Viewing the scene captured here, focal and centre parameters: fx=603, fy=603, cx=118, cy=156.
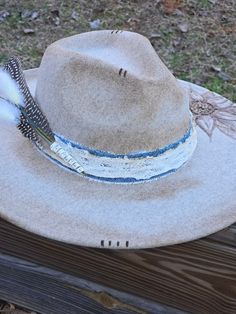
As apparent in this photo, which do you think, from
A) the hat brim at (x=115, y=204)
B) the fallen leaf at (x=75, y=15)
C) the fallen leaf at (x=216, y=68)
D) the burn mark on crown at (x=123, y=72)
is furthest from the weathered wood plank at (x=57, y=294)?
the fallen leaf at (x=75, y=15)

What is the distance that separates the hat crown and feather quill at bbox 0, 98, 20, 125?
0.10 m

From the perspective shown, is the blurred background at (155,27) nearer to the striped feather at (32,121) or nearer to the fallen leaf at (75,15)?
the fallen leaf at (75,15)

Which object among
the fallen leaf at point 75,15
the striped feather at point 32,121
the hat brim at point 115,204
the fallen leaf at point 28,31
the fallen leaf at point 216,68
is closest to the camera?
the hat brim at point 115,204

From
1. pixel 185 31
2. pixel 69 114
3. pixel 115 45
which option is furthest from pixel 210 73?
pixel 69 114

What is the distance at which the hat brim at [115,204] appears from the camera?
135 cm

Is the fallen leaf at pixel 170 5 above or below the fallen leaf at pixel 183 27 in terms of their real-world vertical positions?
above

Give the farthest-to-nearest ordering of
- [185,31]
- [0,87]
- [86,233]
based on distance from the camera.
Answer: [185,31] → [0,87] → [86,233]

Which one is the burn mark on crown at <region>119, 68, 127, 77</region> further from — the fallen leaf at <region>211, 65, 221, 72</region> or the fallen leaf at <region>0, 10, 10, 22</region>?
the fallen leaf at <region>0, 10, 10, 22</region>

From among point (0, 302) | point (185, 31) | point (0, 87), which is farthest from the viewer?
point (185, 31)

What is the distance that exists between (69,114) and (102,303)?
1.90ft

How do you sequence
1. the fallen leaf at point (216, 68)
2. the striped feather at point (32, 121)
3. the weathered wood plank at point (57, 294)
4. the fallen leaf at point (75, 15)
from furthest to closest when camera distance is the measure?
the fallen leaf at point (75, 15)
the fallen leaf at point (216, 68)
the weathered wood plank at point (57, 294)
the striped feather at point (32, 121)

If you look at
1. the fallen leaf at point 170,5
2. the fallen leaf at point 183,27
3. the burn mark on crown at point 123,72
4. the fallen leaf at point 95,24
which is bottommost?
the fallen leaf at point 95,24

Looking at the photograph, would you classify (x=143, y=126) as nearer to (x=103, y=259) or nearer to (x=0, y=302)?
(x=103, y=259)

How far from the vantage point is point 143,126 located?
1387 millimetres
